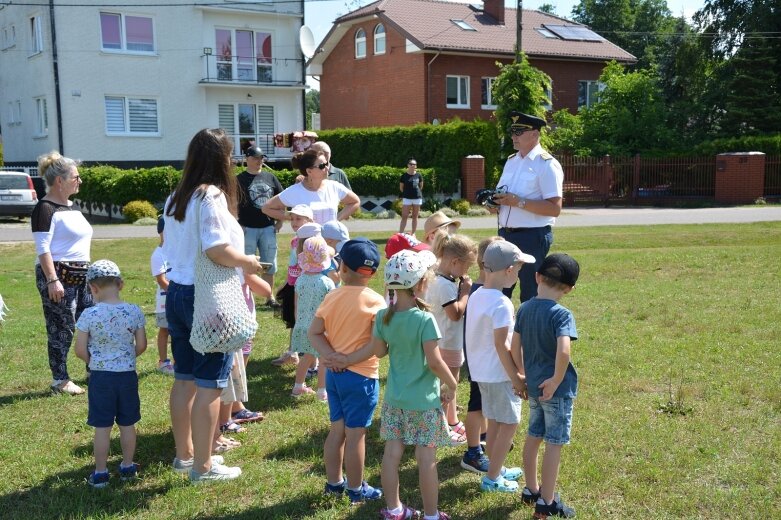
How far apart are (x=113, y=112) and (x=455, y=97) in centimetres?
1545

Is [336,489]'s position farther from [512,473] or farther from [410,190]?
[410,190]

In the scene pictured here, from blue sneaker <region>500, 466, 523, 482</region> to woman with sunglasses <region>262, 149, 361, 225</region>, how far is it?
9.83 feet

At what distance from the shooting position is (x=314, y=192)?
21.9ft

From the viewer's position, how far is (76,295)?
5.98 m

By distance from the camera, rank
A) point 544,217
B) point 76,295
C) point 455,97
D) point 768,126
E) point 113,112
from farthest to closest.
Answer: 1. point 455,97
2. point 768,126
3. point 113,112
4. point 76,295
5. point 544,217

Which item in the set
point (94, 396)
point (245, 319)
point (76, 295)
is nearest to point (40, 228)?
point (76, 295)

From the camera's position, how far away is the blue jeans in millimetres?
5469

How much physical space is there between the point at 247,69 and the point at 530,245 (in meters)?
28.9

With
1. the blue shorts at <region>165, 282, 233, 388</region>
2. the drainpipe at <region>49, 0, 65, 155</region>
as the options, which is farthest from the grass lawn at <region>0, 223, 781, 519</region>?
the drainpipe at <region>49, 0, 65, 155</region>

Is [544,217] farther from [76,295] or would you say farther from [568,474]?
[76,295]

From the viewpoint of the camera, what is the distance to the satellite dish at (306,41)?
31438 mm

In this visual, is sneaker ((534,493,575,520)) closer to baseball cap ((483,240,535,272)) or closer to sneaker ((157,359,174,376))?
baseball cap ((483,240,535,272))

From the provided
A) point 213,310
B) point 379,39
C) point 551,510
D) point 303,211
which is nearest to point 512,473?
point 551,510

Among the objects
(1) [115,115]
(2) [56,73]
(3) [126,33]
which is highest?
(3) [126,33]
